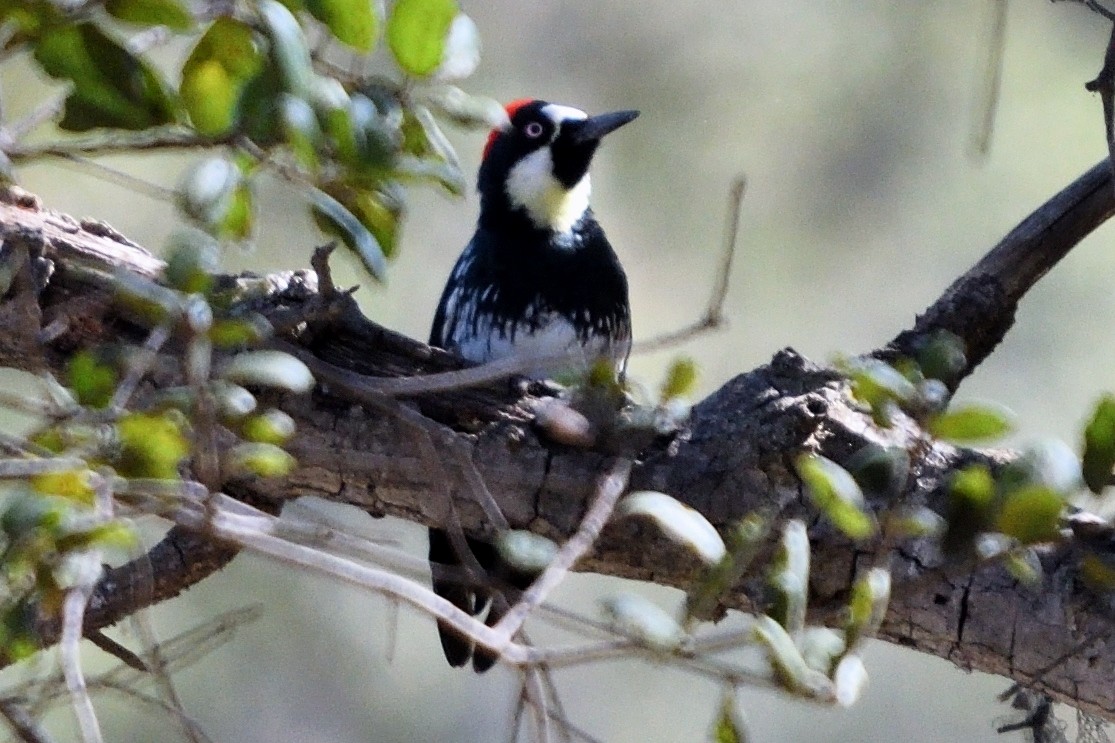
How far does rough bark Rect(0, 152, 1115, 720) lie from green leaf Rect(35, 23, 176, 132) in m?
0.57

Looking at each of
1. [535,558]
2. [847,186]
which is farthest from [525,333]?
[847,186]

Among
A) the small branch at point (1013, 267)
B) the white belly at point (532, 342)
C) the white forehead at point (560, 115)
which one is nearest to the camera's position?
the small branch at point (1013, 267)

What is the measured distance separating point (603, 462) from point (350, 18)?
34.9 inches

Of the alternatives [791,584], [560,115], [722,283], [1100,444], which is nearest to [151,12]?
[722,283]

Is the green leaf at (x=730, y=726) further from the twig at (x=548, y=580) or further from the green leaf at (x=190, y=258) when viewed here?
the green leaf at (x=190, y=258)

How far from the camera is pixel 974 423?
101 centimetres

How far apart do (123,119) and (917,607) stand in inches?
42.2

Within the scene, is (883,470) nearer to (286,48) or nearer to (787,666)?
(787,666)

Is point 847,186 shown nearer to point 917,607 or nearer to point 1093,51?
point 1093,51

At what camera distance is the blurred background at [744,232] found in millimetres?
5031

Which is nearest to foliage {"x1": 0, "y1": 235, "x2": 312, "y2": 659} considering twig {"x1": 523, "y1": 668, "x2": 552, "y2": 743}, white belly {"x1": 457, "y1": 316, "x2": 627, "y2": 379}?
twig {"x1": 523, "y1": 668, "x2": 552, "y2": 743}

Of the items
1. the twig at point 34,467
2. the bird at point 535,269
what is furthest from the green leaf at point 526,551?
the bird at point 535,269

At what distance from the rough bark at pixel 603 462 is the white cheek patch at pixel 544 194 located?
85 cm

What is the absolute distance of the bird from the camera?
253 centimetres
